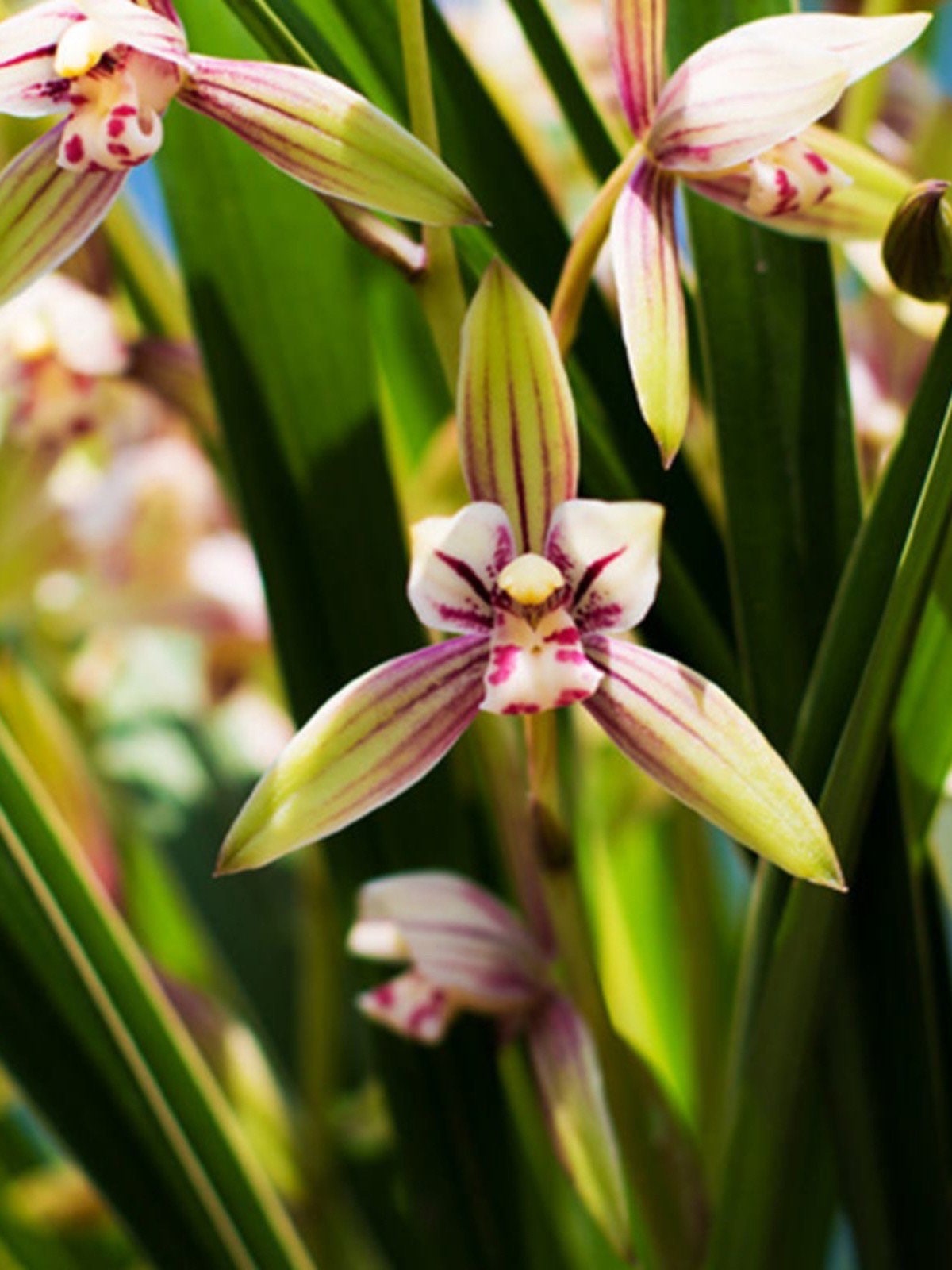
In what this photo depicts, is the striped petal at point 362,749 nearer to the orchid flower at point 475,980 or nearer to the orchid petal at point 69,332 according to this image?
the orchid flower at point 475,980

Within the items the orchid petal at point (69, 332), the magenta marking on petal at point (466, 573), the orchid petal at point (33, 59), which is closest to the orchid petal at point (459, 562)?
the magenta marking on petal at point (466, 573)

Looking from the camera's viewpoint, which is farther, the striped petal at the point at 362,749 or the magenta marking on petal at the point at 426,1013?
the magenta marking on petal at the point at 426,1013

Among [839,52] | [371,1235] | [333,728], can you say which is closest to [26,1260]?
[371,1235]

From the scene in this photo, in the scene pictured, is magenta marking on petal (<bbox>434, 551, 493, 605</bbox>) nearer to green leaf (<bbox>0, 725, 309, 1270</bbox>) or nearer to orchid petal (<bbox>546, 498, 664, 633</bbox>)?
orchid petal (<bbox>546, 498, 664, 633</bbox>)

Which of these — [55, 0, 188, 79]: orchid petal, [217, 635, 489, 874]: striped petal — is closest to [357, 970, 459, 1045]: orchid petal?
[217, 635, 489, 874]: striped petal

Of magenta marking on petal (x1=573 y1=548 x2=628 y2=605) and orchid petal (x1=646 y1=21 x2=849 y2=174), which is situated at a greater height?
orchid petal (x1=646 y1=21 x2=849 y2=174)

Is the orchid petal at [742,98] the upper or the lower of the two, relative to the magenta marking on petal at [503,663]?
upper
